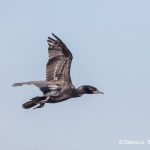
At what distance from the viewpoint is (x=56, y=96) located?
2020 centimetres

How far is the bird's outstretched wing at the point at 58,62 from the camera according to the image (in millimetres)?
20953

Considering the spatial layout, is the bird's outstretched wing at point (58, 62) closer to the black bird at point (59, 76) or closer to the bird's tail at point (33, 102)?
the black bird at point (59, 76)

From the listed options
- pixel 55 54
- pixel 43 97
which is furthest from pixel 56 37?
pixel 43 97

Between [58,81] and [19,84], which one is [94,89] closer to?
[58,81]

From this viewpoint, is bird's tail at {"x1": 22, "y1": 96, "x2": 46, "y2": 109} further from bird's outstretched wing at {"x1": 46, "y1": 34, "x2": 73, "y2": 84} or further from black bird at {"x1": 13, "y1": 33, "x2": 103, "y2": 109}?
Result: bird's outstretched wing at {"x1": 46, "y1": 34, "x2": 73, "y2": 84}

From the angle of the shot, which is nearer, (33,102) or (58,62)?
(33,102)

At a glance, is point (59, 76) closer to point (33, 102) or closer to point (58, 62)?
point (58, 62)

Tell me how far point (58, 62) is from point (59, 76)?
466 mm

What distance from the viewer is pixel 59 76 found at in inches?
840

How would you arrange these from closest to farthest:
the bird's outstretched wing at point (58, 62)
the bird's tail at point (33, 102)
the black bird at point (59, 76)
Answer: the bird's tail at point (33, 102) < the black bird at point (59, 76) < the bird's outstretched wing at point (58, 62)

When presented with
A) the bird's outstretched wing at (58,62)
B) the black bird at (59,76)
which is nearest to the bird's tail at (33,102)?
the black bird at (59,76)

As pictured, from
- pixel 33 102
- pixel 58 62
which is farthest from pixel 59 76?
pixel 33 102

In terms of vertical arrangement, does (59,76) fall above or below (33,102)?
above

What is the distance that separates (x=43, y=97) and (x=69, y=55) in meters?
1.73
